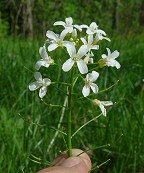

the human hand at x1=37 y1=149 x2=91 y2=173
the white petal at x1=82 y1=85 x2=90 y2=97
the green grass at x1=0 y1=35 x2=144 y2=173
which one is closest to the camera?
the human hand at x1=37 y1=149 x2=91 y2=173

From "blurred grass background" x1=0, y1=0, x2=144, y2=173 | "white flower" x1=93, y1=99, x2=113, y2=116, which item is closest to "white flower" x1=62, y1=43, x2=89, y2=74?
"white flower" x1=93, y1=99, x2=113, y2=116

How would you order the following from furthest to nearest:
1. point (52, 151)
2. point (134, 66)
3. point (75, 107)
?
point (134, 66), point (75, 107), point (52, 151)

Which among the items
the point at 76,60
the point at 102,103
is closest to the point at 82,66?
the point at 76,60

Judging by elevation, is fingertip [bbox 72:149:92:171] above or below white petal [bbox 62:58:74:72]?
below

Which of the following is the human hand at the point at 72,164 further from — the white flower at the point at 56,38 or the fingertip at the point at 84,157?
the white flower at the point at 56,38

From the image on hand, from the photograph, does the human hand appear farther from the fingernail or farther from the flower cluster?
the flower cluster

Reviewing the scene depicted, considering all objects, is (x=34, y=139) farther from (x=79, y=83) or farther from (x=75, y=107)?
(x=79, y=83)

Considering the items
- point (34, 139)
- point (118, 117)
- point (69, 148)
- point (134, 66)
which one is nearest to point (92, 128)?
point (118, 117)

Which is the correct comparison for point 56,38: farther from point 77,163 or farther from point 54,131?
point 54,131
